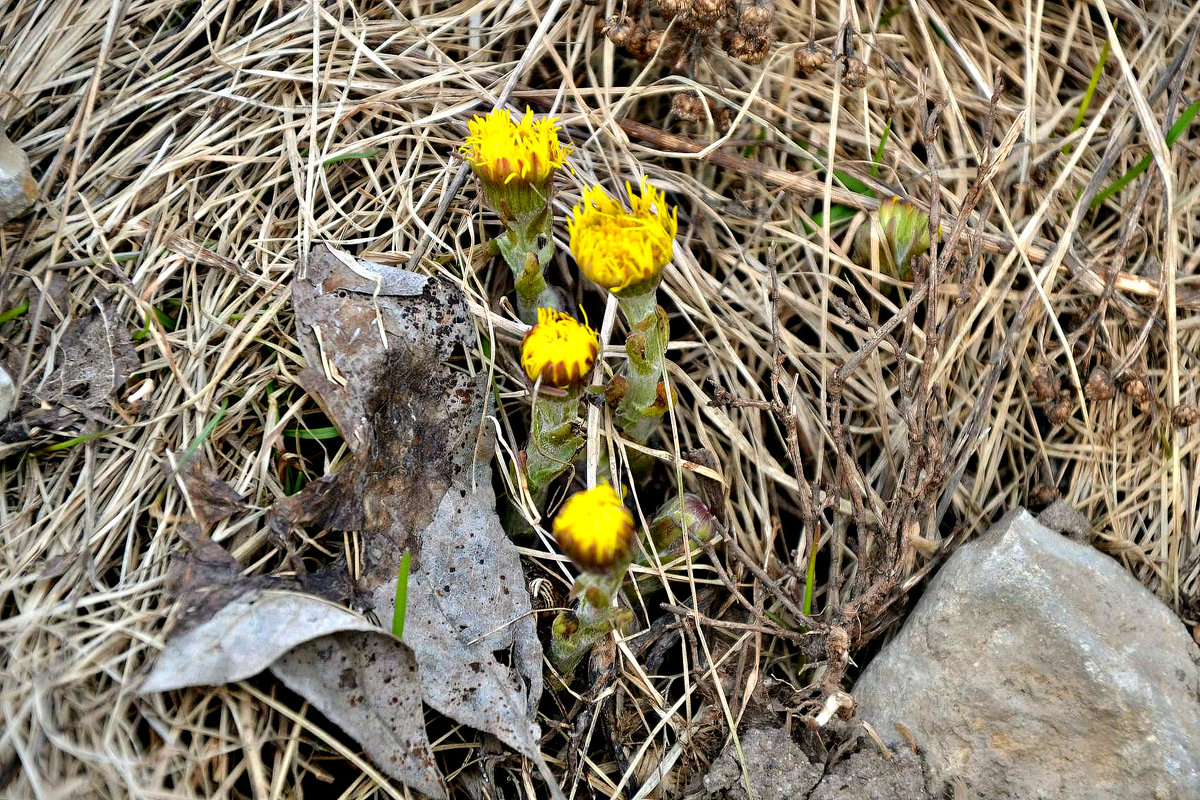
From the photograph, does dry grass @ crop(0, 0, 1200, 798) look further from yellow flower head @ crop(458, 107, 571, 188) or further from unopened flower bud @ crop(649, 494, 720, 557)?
yellow flower head @ crop(458, 107, 571, 188)

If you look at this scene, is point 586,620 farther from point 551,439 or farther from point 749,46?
point 749,46

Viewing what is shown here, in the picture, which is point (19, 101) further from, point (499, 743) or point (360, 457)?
point (499, 743)

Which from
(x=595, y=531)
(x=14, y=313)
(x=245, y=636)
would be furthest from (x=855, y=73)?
(x=14, y=313)

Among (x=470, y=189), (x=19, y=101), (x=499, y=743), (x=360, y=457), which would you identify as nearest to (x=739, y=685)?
(x=499, y=743)

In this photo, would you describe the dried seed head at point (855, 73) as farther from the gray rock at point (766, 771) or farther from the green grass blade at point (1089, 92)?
the gray rock at point (766, 771)

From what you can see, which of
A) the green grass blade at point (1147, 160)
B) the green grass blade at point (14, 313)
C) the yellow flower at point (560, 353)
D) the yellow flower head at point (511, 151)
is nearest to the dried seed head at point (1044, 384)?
the green grass blade at point (1147, 160)

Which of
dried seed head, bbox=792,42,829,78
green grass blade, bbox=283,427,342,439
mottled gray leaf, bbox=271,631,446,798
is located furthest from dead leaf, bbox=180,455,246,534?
dried seed head, bbox=792,42,829,78
